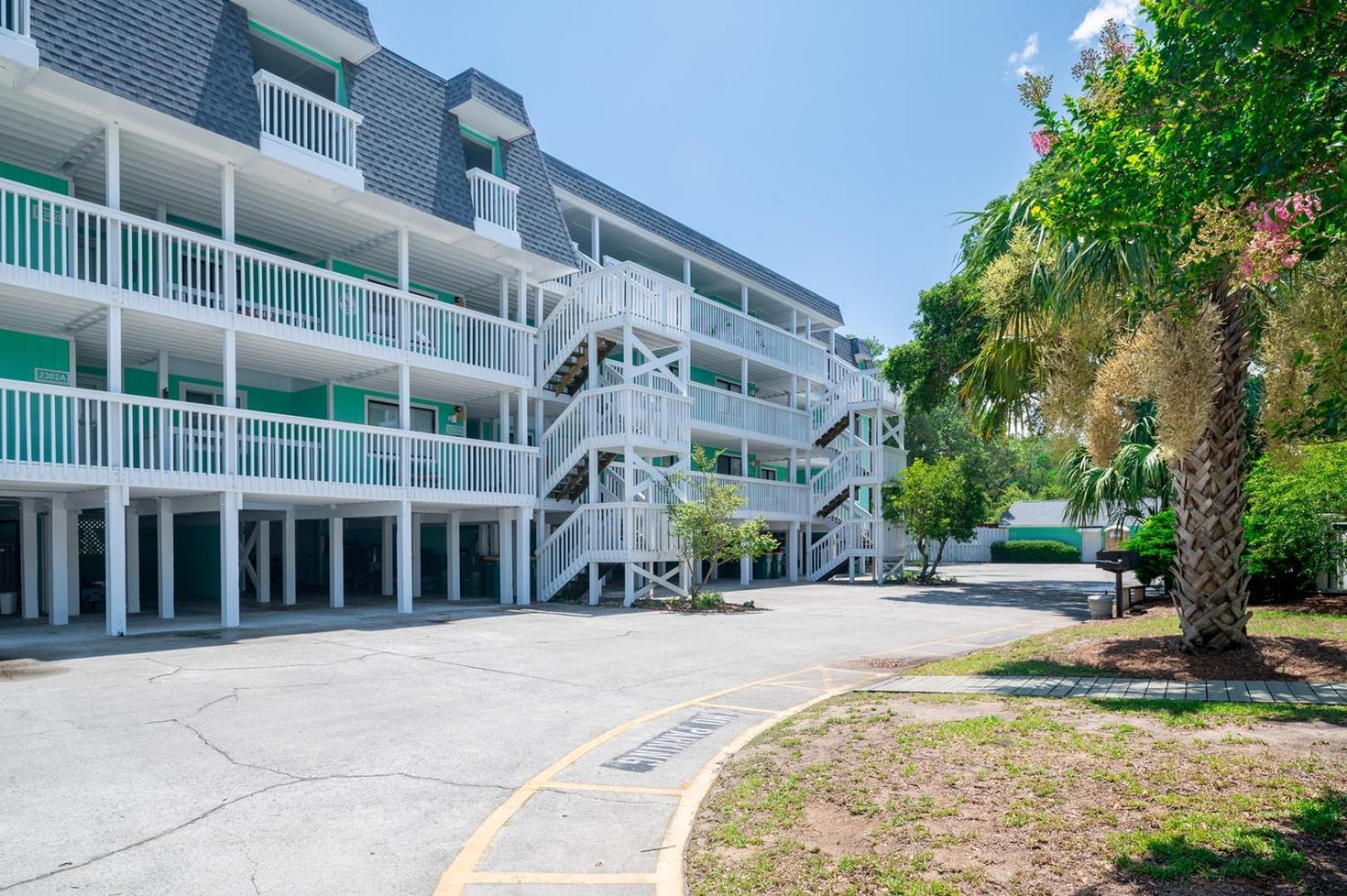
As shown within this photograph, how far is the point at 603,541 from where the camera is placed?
18.9 m

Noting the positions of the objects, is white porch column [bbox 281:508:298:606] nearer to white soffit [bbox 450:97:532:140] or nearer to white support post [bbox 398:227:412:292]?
white support post [bbox 398:227:412:292]

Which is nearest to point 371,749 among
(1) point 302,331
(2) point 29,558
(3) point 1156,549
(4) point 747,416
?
(1) point 302,331

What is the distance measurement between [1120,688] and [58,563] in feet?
51.4

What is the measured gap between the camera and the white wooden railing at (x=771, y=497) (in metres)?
24.6

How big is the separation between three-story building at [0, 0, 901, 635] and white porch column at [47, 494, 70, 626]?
0.05m

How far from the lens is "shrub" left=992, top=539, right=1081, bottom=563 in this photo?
48031 mm

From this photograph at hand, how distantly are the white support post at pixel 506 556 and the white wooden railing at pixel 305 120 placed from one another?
7851 millimetres

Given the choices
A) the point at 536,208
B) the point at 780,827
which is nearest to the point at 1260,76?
the point at 780,827

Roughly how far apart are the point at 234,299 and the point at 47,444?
353 cm

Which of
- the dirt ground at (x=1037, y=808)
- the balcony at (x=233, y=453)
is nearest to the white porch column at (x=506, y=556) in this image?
the balcony at (x=233, y=453)

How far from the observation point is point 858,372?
28.7 meters

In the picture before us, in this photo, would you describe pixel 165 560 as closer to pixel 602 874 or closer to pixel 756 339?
pixel 602 874

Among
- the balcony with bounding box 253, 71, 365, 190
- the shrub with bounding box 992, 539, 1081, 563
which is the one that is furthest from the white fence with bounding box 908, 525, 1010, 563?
the balcony with bounding box 253, 71, 365, 190

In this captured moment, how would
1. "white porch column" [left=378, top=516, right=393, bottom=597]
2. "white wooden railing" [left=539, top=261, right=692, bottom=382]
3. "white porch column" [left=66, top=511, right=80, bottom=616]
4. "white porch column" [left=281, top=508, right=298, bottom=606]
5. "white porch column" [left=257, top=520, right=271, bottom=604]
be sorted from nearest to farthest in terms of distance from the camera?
"white porch column" [left=66, top=511, right=80, bottom=616] → "white porch column" [left=281, top=508, right=298, bottom=606] → "white porch column" [left=257, top=520, right=271, bottom=604] → "white wooden railing" [left=539, top=261, right=692, bottom=382] → "white porch column" [left=378, top=516, right=393, bottom=597]
